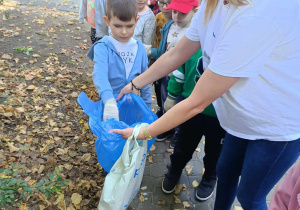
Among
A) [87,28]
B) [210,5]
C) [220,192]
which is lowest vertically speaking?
[87,28]

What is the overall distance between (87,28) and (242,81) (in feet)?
20.5

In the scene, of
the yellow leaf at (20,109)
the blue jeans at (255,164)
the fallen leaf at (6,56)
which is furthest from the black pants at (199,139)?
the fallen leaf at (6,56)

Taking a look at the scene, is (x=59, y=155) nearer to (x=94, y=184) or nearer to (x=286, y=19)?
(x=94, y=184)

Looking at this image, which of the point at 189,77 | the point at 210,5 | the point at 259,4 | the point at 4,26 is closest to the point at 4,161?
the point at 189,77

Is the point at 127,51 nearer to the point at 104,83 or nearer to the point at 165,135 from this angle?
the point at 104,83

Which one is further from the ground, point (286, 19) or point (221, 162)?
point (286, 19)

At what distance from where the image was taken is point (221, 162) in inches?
68.3

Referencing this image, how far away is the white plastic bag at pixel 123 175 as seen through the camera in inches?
63.6

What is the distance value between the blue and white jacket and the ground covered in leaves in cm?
102

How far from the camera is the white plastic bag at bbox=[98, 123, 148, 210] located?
161cm

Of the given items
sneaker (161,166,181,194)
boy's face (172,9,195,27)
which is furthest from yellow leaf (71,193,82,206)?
boy's face (172,9,195,27)

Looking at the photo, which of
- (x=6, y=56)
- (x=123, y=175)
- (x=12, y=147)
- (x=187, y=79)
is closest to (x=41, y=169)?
(x=12, y=147)

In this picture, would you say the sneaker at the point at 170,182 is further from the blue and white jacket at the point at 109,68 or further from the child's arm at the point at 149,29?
the child's arm at the point at 149,29

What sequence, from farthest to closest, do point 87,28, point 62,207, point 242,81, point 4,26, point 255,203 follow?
point 87,28 < point 4,26 < point 62,207 < point 255,203 < point 242,81
